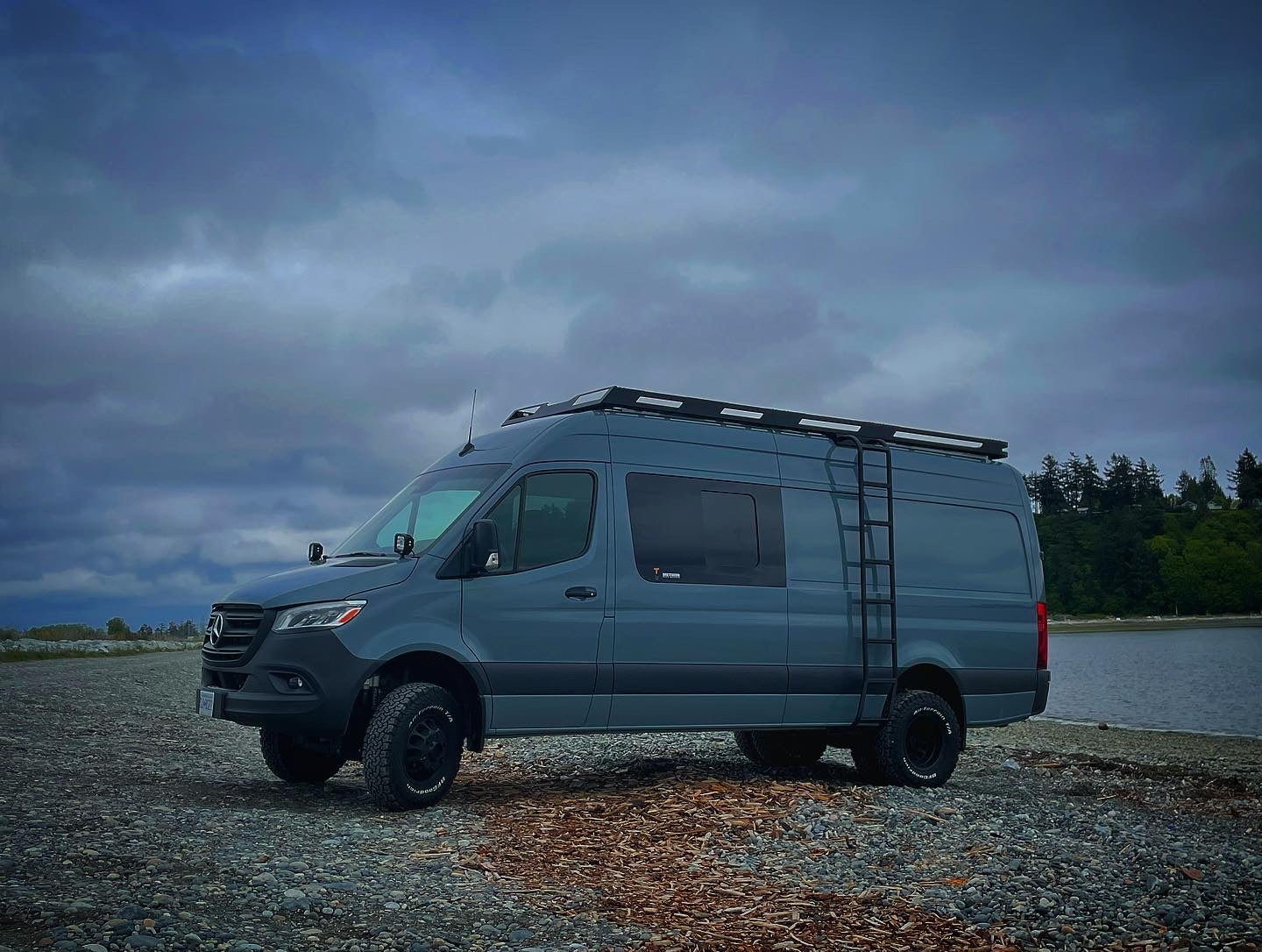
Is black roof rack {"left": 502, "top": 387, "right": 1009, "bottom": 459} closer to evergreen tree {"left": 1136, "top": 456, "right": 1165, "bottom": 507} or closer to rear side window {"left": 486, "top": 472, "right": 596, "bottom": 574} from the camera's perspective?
rear side window {"left": 486, "top": 472, "right": 596, "bottom": 574}

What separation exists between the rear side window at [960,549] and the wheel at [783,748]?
209 centimetres

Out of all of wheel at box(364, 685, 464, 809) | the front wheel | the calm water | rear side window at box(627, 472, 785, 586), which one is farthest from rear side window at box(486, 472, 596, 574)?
the calm water

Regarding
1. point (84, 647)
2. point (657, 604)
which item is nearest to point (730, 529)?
point (657, 604)

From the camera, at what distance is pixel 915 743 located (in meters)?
10.9

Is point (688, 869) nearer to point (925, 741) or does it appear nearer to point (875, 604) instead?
point (875, 604)

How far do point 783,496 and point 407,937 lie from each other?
5833 mm

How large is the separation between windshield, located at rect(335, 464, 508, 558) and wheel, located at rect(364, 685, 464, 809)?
1.20 metres

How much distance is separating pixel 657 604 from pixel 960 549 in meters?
3.77

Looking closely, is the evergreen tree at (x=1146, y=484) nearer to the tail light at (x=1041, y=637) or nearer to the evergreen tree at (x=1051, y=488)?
the evergreen tree at (x=1051, y=488)

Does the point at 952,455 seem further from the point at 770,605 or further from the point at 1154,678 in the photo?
the point at 1154,678

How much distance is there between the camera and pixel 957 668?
11.0 m

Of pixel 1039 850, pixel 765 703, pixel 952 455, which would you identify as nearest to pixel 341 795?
pixel 765 703

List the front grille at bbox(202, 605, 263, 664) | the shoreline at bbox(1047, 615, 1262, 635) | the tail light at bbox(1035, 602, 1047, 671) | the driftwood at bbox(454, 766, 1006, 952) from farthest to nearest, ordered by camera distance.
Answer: the shoreline at bbox(1047, 615, 1262, 635) → the tail light at bbox(1035, 602, 1047, 671) → the front grille at bbox(202, 605, 263, 664) → the driftwood at bbox(454, 766, 1006, 952)

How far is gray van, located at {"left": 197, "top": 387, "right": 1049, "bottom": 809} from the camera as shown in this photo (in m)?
8.27
